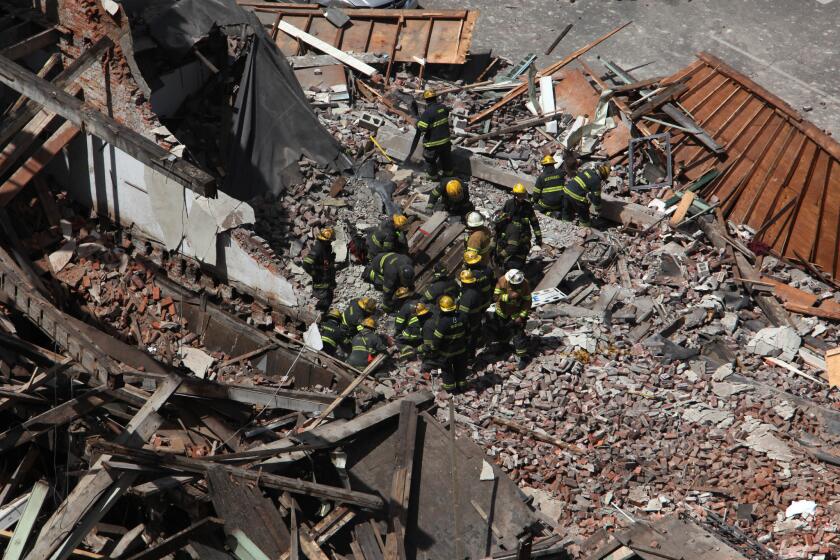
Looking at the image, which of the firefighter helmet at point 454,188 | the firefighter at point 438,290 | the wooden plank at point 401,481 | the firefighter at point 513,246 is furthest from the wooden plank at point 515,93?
the wooden plank at point 401,481

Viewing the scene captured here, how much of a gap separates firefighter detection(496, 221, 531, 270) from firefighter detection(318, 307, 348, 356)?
8.28 ft

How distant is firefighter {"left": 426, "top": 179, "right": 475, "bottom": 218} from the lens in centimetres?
1424

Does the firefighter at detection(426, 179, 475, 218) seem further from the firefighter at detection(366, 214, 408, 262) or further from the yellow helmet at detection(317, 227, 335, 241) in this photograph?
the yellow helmet at detection(317, 227, 335, 241)

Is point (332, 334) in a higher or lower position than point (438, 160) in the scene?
lower

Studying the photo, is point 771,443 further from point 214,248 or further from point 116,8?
point 116,8

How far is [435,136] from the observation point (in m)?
15.1

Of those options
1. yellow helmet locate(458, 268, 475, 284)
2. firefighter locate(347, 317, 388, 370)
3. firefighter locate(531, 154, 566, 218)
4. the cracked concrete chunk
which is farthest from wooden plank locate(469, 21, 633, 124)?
the cracked concrete chunk

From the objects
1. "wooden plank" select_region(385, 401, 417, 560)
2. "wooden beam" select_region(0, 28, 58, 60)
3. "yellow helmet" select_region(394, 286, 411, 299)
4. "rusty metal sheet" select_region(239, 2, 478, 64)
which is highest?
"wooden beam" select_region(0, 28, 58, 60)

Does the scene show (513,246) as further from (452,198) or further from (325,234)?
(325,234)

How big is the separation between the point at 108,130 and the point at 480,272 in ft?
15.6

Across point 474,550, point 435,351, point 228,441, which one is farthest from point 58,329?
point 474,550

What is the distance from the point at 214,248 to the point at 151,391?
123 inches

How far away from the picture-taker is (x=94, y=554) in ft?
30.2

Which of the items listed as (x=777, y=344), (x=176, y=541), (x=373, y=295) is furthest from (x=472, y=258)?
(x=176, y=541)
